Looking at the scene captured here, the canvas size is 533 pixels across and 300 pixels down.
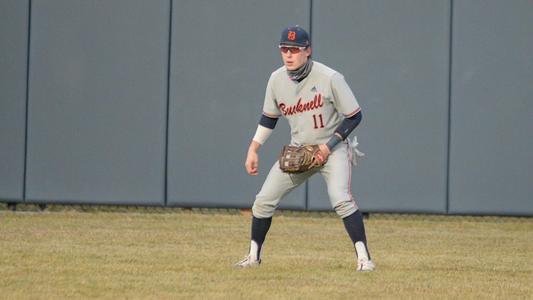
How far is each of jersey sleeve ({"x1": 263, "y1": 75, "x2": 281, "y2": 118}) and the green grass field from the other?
42.6 inches

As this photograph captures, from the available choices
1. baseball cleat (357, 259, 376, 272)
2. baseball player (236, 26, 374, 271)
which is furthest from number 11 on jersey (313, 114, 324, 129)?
baseball cleat (357, 259, 376, 272)

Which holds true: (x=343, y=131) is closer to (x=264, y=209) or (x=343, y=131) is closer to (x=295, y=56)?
(x=295, y=56)

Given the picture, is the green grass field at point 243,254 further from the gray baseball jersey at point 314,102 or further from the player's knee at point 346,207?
the gray baseball jersey at point 314,102

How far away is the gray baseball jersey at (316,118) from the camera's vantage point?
8.92 m

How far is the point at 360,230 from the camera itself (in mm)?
8891

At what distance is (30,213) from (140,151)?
4.67 ft

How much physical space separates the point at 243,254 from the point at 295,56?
2094 millimetres

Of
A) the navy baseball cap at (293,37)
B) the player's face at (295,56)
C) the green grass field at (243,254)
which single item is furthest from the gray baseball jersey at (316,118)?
the green grass field at (243,254)

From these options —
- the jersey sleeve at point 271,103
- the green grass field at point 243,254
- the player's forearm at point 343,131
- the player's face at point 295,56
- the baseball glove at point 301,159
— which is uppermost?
the player's face at point 295,56

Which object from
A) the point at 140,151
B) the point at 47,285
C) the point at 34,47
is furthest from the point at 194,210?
the point at 47,285

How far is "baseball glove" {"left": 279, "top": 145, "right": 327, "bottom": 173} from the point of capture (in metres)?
8.88

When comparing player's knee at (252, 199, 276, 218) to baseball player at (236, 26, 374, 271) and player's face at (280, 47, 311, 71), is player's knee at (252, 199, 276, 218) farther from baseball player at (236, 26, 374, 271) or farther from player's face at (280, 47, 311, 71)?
player's face at (280, 47, 311, 71)

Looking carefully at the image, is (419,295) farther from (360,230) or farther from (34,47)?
(34,47)

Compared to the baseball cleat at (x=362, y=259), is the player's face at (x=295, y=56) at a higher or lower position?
higher
